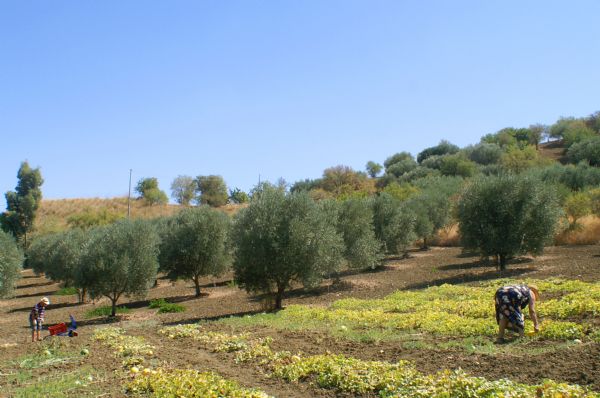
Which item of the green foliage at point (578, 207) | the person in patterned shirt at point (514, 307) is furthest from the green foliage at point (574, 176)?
the person in patterned shirt at point (514, 307)

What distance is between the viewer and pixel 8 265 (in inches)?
1187

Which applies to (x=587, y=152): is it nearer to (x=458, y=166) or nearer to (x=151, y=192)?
(x=458, y=166)

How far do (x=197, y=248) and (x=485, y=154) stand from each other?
8180 centimetres

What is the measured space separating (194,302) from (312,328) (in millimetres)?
16817

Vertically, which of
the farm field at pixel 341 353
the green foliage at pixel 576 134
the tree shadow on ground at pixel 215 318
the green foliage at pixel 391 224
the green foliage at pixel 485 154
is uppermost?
the green foliage at pixel 576 134

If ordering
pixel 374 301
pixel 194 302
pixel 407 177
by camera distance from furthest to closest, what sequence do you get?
pixel 407 177 < pixel 194 302 < pixel 374 301

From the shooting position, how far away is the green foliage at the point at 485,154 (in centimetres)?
10131

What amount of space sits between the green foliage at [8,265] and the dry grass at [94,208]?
60.4 metres

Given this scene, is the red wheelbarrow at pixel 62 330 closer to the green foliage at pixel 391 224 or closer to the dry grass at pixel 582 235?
the green foliage at pixel 391 224

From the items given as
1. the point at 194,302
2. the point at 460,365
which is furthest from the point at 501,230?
the point at 460,365

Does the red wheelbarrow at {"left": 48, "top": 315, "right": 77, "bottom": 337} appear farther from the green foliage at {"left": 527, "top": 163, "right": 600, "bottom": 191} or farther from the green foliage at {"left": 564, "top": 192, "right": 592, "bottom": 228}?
the green foliage at {"left": 527, "top": 163, "right": 600, "bottom": 191}

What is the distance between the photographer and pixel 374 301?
22.6 meters

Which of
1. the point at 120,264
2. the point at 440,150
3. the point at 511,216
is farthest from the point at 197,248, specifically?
the point at 440,150

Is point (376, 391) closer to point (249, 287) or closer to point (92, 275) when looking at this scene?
point (249, 287)
